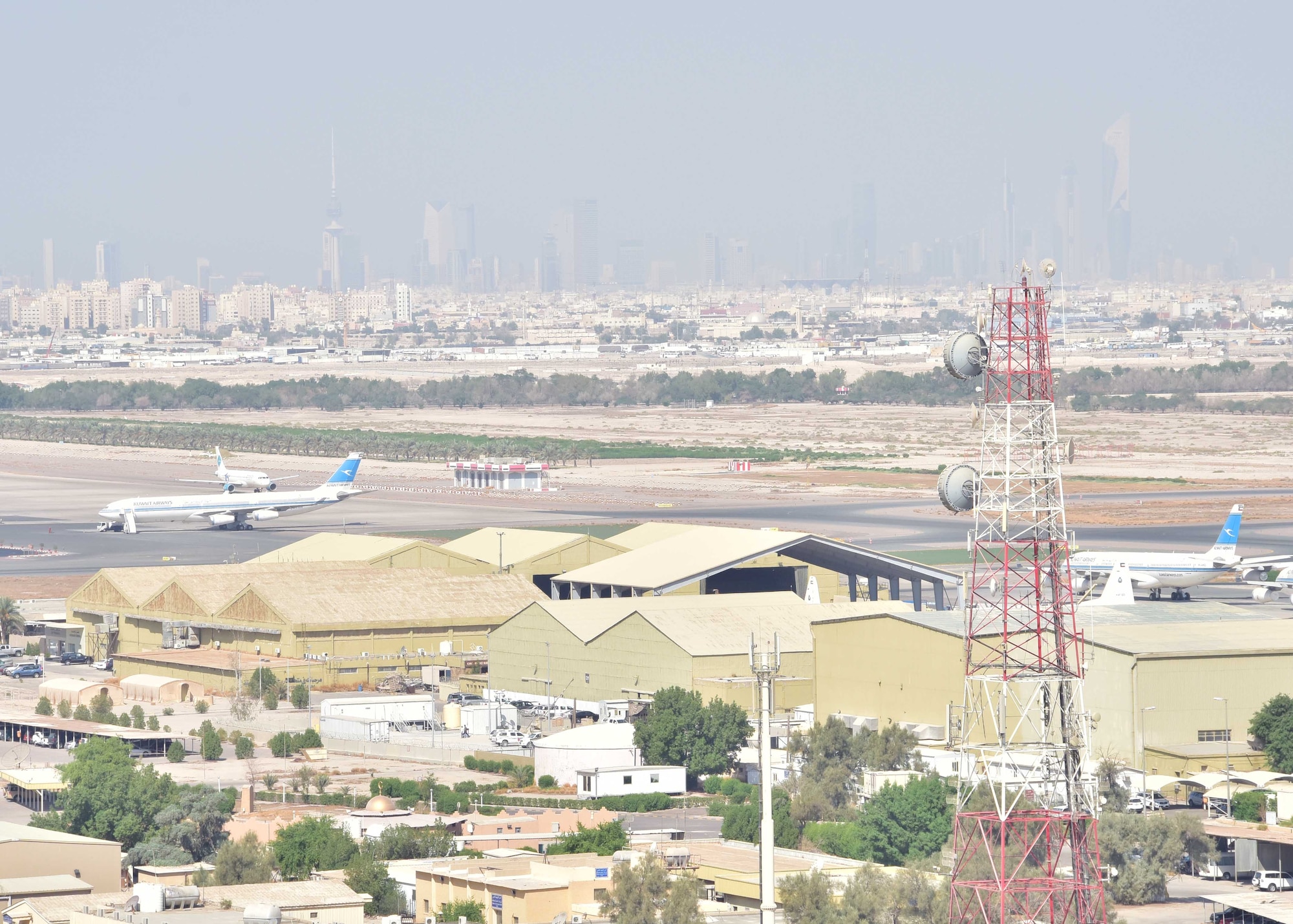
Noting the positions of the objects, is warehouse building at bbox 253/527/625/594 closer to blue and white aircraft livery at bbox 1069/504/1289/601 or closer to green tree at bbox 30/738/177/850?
blue and white aircraft livery at bbox 1069/504/1289/601

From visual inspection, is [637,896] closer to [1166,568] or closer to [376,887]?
[376,887]

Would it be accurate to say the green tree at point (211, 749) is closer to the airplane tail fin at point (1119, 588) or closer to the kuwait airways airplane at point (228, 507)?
the airplane tail fin at point (1119, 588)

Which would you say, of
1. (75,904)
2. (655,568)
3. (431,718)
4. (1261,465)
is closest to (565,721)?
(431,718)

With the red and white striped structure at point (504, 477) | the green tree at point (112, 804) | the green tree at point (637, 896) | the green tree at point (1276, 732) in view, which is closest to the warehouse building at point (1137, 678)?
the green tree at point (1276, 732)

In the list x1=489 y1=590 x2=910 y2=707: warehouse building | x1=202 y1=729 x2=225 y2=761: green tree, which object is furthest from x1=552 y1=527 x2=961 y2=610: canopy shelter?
x1=202 y1=729 x2=225 y2=761: green tree

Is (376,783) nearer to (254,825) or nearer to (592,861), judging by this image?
(254,825)

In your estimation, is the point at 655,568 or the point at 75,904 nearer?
the point at 75,904

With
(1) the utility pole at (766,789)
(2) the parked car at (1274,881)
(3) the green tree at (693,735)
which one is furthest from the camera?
(3) the green tree at (693,735)
